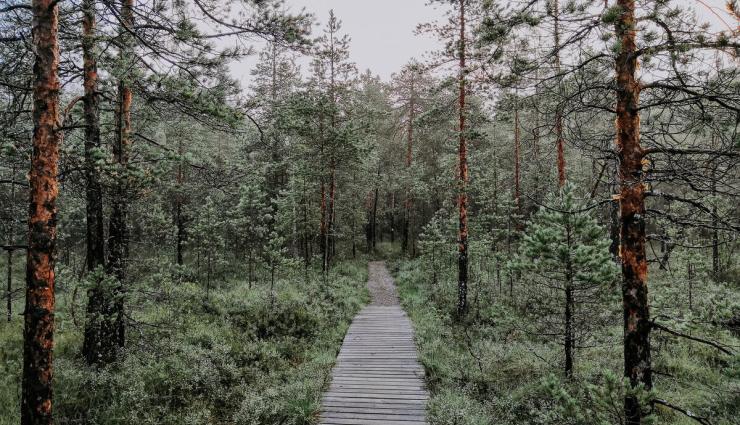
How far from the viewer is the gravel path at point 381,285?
64.3 feet

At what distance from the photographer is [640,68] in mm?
4859

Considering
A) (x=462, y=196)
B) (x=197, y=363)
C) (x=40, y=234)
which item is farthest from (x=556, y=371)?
(x=40, y=234)

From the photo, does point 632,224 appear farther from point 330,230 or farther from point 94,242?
point 330,230

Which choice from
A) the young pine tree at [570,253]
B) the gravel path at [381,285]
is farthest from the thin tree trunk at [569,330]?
the gravel path at [381,285]

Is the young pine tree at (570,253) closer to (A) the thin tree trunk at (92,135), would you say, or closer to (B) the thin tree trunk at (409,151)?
(A) the thin tree trunk at (92,135)

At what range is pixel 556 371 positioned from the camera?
9867 millimetres

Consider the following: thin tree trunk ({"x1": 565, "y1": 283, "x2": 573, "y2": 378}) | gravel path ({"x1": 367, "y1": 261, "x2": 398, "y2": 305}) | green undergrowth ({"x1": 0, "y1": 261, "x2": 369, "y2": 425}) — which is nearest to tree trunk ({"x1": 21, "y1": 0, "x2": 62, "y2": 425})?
green undergrowth ({"x1": 0, "y1": 261, "x2": 369, "y2": 425})

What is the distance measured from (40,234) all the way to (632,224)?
7346 millimetres

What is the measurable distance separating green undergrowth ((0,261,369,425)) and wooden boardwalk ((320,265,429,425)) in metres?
0.49

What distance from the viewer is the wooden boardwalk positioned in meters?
8.02

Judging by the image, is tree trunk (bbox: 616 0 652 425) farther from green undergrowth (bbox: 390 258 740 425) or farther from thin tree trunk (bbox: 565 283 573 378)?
thin tree trunk (bbox: 565 283 573 378)

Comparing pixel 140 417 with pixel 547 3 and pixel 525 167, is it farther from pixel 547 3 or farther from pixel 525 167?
pixel 525 167

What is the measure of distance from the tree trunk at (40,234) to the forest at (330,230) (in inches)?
0.9

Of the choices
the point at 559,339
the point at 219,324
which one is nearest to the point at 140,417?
the point at 219,324
